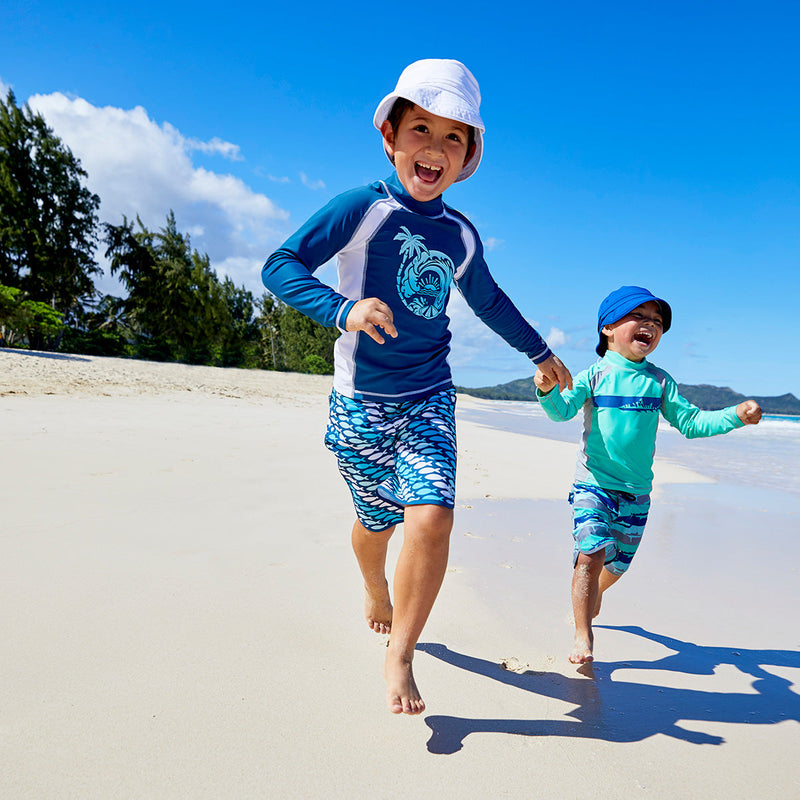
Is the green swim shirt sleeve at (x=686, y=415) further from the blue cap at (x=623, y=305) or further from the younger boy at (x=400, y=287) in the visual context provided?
the younger boy at (x=400, y=287)

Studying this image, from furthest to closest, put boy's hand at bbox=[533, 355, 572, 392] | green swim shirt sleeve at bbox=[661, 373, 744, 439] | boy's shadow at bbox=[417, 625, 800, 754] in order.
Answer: green swim shirt sleeve at bbox=[661, 373, 744, 439]
boy's hand at bbox=[533, 355, 572, 392]
boy's shadow at bbox=[417, 625, 800, 754]

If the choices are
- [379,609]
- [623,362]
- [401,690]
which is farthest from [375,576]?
[623,362]

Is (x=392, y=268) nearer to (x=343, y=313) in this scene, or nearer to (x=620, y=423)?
(x=343, y=313)

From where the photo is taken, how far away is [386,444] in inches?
84.7

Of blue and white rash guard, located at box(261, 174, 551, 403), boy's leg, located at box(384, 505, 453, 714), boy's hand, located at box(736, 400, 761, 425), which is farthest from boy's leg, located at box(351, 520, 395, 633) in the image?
boy's hand, located at box(736, 400, 761, 425)

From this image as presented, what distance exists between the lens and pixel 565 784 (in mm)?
1476

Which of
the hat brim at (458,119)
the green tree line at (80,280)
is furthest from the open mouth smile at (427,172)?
Answer: the green tree line at (80,280)

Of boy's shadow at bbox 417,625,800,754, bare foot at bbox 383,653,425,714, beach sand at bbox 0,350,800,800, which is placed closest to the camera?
beach sand at bbox 0,350,800,800

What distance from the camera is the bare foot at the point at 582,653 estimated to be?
2164 mm

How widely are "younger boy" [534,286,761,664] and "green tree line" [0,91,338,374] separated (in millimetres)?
20756

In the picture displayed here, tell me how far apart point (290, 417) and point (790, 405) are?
96545mm

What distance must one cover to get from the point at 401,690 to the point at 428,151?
1749 millimetres

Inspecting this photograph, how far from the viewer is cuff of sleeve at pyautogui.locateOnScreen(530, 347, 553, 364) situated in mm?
2453

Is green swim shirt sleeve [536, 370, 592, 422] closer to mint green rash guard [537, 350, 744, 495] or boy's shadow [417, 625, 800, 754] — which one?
mint green rash guard [537, 350, 744, 495]
